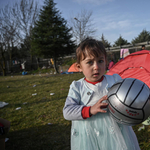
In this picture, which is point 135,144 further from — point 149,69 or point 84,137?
point 149,69

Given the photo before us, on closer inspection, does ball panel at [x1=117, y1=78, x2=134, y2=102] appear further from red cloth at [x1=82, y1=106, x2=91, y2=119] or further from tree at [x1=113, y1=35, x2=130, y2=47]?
tree at [x1=113, y1=35, x2=130, y2=47]

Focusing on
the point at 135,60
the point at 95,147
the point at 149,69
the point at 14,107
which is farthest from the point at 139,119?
the point at 14,107

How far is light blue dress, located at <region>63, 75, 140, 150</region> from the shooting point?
1.26 meters

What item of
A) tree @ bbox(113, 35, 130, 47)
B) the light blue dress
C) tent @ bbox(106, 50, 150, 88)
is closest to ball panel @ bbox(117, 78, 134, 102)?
the light blue dress

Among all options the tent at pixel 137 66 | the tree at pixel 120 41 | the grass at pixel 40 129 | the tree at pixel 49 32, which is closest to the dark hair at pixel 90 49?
the grass at pixel 40 129

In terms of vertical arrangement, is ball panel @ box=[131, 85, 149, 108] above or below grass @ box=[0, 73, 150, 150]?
above

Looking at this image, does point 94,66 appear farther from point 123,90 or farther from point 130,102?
point 130,102

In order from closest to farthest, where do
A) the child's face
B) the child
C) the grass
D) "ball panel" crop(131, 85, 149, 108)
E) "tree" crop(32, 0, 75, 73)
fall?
1. "ball panel" crop(131, 85, 149, 108)
2. the child
3. the child's face
4. the grass
5. "tree" crop(32, 0, 75, 73)

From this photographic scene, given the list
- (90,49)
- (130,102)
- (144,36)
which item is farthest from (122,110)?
(144,36)

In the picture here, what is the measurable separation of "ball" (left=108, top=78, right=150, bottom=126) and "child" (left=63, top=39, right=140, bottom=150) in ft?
0.33

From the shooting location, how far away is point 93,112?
1205 millimetres

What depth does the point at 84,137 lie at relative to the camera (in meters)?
1.29

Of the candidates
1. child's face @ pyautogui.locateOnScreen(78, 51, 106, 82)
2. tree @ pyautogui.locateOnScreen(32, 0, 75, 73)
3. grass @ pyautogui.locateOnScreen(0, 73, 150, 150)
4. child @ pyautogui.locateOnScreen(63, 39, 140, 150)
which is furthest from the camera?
tree @ pyautogui.locateOnScreen(32, 0, 75, 73)

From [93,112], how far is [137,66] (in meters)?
3.57
